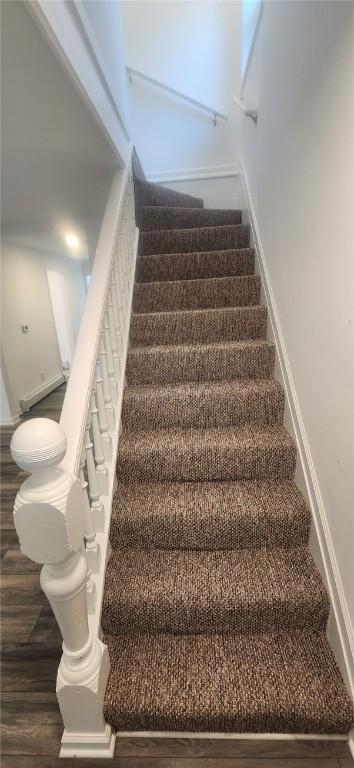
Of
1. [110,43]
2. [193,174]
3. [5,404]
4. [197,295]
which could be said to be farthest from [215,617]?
[193,174]

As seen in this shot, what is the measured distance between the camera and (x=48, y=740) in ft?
3.18

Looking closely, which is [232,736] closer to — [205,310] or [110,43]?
[205,310]

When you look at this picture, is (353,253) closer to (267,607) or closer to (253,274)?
(267,607)

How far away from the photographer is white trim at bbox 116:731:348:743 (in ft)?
3.03

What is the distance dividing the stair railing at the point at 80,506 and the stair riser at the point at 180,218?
934 mm

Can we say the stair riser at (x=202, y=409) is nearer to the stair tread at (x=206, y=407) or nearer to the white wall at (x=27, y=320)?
the stair tread at (x=206, y=407)

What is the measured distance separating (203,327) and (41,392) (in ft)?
9.92

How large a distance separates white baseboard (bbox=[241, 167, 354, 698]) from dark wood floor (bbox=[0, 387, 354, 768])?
24 centimetres

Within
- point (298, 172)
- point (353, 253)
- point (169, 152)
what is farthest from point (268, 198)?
point (169, 152)

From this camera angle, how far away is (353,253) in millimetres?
904

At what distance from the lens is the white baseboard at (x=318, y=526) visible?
0.95m

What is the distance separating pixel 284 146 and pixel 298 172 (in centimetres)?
27

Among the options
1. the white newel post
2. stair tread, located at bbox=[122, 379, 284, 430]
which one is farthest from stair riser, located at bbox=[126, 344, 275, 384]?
the white newel post

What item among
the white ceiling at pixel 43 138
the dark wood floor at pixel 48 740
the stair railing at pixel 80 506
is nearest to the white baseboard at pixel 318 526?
the dark wood floor at pixel 48 740
